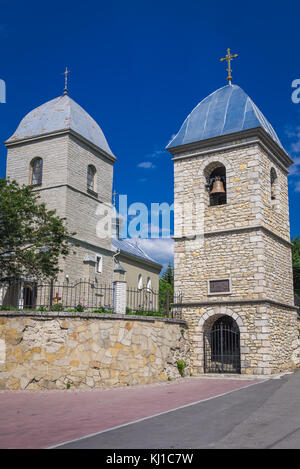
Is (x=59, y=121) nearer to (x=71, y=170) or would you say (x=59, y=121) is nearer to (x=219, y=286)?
(x=71, y=170)

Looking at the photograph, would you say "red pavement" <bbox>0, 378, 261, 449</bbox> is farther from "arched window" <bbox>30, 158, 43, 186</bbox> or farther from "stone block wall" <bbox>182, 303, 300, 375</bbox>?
"arched window" <bbox>30, 158, 43, 186</bbox>

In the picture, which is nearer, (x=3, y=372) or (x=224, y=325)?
(x=3, y=372)

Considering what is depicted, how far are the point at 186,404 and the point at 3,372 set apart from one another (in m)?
5.51

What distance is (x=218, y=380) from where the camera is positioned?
15.6 metres

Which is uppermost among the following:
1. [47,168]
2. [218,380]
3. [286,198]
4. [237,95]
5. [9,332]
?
[237,95]

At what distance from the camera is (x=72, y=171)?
25.1 meters

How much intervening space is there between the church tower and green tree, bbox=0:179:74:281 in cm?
Answer: 481

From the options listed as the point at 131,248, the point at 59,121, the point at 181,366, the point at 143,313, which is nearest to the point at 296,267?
the point at 131,248

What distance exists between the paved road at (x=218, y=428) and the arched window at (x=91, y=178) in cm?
1772

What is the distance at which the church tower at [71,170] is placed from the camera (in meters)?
24.5
